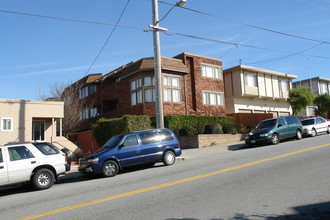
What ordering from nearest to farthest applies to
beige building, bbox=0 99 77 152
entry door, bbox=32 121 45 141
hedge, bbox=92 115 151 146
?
beige building, bbox=0 99 77 152
hedge, bbox=92 115 151 146
entry door, bbox=32 121 45 141

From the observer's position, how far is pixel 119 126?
20.5 metres

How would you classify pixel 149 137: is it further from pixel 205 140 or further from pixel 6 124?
pixel 6 124

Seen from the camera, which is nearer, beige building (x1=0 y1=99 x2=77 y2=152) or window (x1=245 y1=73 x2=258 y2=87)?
beige building (x1=0 y1=99 x2=77 y2=152)

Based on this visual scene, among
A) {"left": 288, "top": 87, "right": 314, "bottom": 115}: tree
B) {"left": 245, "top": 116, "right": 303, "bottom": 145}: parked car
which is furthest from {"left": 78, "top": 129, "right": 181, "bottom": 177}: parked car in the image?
{"left": 288, "top": 87, "right": 314, "bottom": 115}: tree

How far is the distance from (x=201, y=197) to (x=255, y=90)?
29.6 meters

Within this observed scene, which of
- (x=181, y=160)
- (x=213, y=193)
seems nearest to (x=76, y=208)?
(x=213, y=193)

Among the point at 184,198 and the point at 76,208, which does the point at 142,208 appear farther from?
the point at 76,208

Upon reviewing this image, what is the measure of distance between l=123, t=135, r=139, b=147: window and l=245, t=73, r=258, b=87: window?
23.7 meters

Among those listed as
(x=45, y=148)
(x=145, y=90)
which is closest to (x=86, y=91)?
(x=145, y=90)

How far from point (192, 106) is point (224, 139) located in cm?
696

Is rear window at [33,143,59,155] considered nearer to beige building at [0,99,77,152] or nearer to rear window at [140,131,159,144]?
rear window at [140,131,159,144]

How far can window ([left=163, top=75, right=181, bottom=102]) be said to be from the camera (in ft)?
85.0

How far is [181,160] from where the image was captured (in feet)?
49.6

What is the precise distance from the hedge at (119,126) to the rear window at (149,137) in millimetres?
6733
